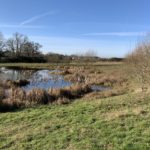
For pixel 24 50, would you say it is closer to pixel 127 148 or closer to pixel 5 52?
pixel 5 52

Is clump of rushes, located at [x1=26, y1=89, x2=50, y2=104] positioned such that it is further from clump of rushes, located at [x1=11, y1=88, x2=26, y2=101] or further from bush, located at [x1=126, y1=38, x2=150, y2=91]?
bush, located at [x1=126, y1=38, x2=150, y2=91]

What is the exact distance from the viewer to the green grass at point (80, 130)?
5.38m

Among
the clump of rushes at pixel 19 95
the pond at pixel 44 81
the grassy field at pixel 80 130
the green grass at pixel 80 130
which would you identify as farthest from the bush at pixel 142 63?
the clump of rushes at pixel 19 95

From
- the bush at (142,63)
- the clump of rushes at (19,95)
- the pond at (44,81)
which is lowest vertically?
the pond at (44,81)

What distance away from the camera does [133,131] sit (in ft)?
19.5

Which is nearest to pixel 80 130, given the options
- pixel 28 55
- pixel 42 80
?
pixel 42 80

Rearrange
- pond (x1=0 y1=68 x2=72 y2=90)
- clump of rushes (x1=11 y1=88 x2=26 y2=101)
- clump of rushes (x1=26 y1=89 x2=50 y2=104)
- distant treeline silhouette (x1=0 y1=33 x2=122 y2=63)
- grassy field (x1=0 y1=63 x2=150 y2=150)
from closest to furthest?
grassy field (x1=0 y1=63 x2=150 y2=150) → clump of rushes (x1=26 y1=89 x2=50 y2=104) → clump of rushes (x1=11 y1=88 x2=26 y2=101) → pond (x1=0 y1=68 x2=72 y2=90) → distant treeline silhouette (x1=0 y1=33 x2=122 y2=63)

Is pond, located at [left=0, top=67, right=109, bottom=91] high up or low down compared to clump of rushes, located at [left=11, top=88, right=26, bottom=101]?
down

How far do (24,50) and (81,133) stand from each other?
6463 cm

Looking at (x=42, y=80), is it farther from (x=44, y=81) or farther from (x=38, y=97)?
(x=38, y=97)

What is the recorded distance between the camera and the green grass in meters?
5.38

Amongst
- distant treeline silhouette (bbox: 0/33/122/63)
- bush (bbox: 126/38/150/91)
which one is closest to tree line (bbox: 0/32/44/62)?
distant treeline silhouette (bbox: 0/33/122/63)

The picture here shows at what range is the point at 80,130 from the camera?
6.35m

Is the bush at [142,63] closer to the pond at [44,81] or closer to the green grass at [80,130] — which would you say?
the pond at [44,81]
